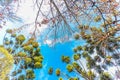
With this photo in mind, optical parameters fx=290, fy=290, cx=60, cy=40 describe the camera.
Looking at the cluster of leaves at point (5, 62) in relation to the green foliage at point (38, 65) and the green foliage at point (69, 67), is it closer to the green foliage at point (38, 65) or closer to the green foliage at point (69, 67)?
the green foliage at point (69, 67)

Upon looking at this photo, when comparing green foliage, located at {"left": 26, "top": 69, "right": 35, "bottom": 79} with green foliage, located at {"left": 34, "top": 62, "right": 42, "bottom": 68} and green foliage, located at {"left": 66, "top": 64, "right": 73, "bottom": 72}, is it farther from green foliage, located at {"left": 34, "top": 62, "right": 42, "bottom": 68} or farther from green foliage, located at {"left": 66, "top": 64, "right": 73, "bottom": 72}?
green foliage, located at {"left": 66, "top": 64, "right": 73, "bottom": 72}

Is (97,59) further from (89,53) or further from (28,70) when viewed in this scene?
(28,70)

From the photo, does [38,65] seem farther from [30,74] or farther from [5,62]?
[5,62]

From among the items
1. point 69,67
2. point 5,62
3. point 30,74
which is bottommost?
point 30,74

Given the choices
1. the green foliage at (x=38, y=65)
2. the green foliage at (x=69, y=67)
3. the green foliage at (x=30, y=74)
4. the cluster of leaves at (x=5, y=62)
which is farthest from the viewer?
the green foliage at (x=38, y=65)


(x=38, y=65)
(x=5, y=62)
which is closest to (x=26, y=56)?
(x=38, y=65)

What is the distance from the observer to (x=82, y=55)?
12359 millimetres

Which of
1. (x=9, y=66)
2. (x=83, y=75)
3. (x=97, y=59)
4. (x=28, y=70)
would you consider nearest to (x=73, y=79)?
(x=83, y=75)

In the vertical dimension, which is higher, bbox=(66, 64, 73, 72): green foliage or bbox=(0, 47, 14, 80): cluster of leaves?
bbox=(0, 47, 14, 80): cluster of leaves

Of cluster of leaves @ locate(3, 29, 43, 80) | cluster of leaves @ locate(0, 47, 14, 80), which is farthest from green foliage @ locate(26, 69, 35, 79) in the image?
cluster of leaves @ locate(0, 47, 14, 80)

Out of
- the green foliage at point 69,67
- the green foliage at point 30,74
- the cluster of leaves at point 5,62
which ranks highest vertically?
the cluster of leaves at point 5,62

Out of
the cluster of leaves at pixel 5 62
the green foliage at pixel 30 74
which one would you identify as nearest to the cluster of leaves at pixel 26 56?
the green foliage at pixel 30 74

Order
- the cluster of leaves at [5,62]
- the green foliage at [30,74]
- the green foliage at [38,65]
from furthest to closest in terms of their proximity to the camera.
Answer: the green foliage at [38,65] → the green foliage at [30,74] → the cluster of leaves at [5,62]

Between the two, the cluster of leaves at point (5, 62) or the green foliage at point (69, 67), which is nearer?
the cluster of leaves at point (5, 62)
